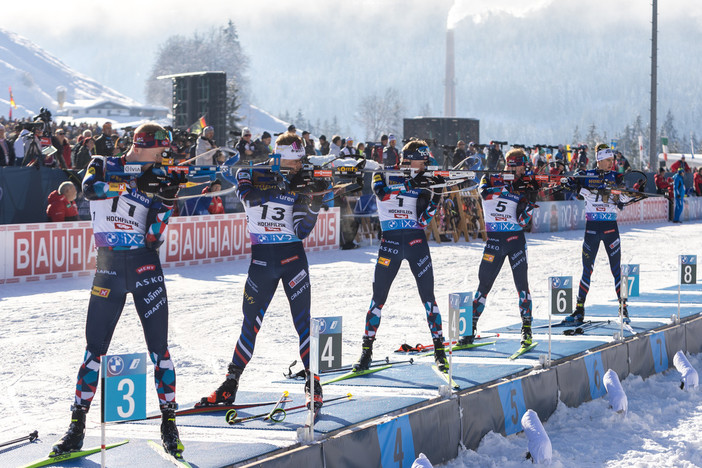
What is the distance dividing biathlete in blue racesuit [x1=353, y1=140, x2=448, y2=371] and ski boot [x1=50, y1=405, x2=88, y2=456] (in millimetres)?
3235

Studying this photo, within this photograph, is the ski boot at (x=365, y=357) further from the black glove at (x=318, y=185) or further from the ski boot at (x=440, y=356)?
the black glove at (x=318, y=185)

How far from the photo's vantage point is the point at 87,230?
15.3 meters

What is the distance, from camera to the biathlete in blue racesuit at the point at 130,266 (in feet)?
17.8

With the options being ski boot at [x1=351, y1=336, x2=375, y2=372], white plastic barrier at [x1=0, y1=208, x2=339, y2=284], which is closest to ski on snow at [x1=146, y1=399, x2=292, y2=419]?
ski boot at [x1=351, y1=336, x2=375, y2=372]

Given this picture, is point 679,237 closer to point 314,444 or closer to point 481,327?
point 481,327

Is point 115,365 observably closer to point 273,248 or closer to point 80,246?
point 273,248

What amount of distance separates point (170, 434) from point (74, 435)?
2.08ft

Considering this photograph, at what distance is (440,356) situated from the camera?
8.11 metres

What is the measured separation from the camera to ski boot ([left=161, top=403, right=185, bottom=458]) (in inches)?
210

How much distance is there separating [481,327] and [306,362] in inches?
215

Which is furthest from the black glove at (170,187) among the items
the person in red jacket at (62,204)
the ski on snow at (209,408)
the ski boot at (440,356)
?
the person in red jacket at (62,204)

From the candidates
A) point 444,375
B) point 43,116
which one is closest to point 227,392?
point 444,375

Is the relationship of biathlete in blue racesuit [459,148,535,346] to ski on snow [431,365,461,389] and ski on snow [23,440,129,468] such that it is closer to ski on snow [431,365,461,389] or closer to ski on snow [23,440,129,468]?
ski on snow [431,365,461,389]

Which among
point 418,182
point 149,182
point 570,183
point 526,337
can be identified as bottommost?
point 526,337
